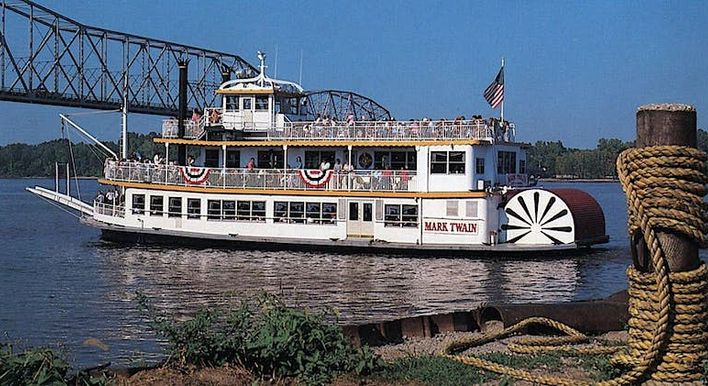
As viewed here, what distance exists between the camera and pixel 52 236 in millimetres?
44062

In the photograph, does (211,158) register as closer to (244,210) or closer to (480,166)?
(244,210)

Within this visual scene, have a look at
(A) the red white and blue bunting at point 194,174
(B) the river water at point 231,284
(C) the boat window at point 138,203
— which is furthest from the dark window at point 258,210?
(C) the boat window at point 138,203

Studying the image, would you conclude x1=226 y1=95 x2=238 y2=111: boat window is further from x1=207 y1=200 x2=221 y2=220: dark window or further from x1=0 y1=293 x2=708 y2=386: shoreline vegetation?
x1=0 y1=293 x2=708 y2=386: shoreline vegetation

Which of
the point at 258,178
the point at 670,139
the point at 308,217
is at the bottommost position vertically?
the point at 308,217

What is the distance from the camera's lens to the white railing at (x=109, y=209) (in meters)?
35.0

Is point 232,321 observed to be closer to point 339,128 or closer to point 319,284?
point 319,284

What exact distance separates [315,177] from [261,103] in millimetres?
5710

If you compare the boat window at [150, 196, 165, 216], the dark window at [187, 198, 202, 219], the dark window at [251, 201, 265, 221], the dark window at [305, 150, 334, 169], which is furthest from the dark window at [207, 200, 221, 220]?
the dark window at [305, 150, 334, 169]

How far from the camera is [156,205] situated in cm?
3412

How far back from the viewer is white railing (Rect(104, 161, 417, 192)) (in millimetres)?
30125

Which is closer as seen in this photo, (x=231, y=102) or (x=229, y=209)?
(x=229, y=209)

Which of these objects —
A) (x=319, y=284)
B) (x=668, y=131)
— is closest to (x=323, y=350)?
(x=668, y=131)

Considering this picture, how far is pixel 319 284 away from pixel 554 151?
153m

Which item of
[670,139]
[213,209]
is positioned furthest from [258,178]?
[670,139]
